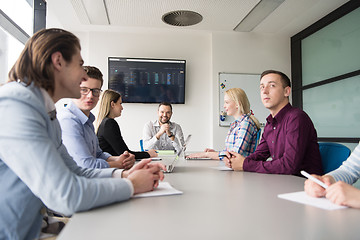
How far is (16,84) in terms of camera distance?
85 cm

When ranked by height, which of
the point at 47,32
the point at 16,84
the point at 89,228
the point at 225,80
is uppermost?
the point at 225,80

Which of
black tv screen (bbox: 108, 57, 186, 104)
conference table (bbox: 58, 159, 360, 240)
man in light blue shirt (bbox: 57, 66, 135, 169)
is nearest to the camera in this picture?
conference table (bbox: 58, 159, 360, 240)

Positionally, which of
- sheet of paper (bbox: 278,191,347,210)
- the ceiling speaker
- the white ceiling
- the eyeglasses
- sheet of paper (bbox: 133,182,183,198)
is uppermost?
the white ceiling

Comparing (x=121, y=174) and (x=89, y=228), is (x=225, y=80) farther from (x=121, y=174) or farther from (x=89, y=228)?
(x=89, y=228)

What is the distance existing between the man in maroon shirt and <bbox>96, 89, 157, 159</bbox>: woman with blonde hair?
→ 1.07m

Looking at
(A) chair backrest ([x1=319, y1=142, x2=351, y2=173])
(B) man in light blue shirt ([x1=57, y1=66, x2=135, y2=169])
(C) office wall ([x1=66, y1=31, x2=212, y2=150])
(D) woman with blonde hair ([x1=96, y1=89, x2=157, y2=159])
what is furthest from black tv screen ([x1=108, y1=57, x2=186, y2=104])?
(A) chair backrest ([x1=319, y1=142, x2=351, y2=173])

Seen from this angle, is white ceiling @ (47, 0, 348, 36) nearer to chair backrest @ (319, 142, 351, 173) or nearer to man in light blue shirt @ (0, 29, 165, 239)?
chair backrest @ (319, 142, 351, 173)

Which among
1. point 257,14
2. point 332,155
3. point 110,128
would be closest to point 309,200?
point 332,155

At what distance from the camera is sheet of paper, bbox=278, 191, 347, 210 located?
2.74 ft

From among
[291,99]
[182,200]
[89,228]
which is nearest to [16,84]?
[89,228]

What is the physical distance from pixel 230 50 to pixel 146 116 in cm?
193

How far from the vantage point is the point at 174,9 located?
3.89 m

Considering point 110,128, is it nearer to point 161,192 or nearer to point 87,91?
point 87,91

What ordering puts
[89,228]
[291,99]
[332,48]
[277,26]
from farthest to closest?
[291,99] < [277,26] < [332,48] < [89,228]
